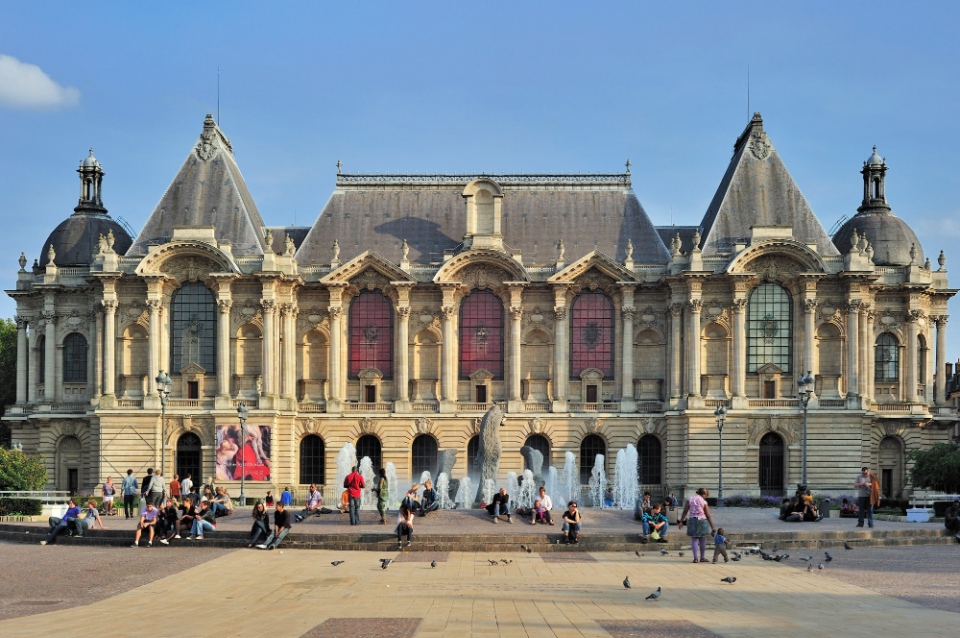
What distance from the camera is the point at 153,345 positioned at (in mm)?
65562

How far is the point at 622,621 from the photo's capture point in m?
20.2

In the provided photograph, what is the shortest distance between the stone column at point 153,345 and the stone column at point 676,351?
2895 cm

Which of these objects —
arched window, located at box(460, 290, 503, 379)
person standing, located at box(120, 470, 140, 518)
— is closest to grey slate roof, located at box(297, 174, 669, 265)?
arched window, located at box(460, 290, 503, 379)

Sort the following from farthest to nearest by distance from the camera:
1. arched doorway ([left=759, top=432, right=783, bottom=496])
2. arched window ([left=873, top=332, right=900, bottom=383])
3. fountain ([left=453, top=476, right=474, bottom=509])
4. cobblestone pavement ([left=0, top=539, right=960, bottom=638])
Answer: arched window ([left=873, top=332, right=900, bottom=383])
arched doorway ([left=759, top=432, right=783, bottom=496])
fountain ([left=453, top=476, right=474, bottom=509])
cobblestone pavement ([left=0, top=539, right=960, bottom=638])

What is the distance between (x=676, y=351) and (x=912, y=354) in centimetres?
1415

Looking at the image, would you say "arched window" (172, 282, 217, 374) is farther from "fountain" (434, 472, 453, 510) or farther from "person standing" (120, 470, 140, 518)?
"fountain" (434, 472, 453, 510)

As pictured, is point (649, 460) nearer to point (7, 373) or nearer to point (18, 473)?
point (18, 473)

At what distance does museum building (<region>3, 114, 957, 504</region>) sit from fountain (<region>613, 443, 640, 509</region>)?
1503mm

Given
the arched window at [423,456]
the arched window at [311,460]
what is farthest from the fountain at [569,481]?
the arched window at [311,460]

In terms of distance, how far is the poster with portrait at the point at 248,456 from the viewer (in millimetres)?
64625

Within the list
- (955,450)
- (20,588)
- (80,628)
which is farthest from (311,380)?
(80,628)

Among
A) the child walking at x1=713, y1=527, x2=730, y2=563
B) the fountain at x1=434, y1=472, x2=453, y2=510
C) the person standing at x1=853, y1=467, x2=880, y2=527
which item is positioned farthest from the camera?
the fountain at x1=434, y1=472, x2=453, y2=510

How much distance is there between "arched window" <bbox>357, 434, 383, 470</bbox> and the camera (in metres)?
67.6

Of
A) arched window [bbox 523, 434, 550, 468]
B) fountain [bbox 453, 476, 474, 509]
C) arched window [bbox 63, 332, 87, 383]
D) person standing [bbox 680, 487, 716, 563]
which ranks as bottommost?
fountain [bbox 453, 476, 474, 509]
